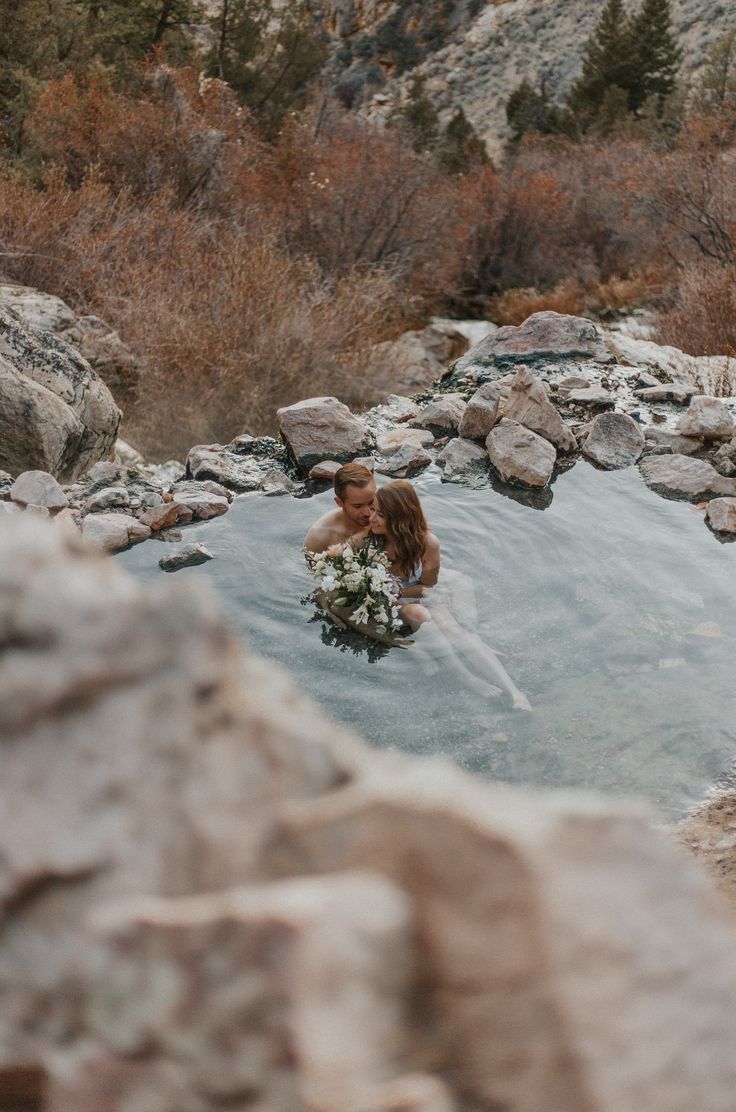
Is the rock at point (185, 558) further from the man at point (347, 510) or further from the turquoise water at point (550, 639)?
the man at point (347, 510)

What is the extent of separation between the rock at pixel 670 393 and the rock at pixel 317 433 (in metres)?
2.84

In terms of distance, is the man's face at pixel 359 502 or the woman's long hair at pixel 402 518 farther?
the man's face at pixel 359 502

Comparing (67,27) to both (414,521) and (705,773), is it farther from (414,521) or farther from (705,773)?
(705,773)

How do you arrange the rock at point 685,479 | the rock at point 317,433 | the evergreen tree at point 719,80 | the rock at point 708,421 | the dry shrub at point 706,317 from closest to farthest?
the rock at point 685,479 → the rock at point 317,433 → the rock at point 708,421 → the dry shrub at point 706,317 → the evergreen tree at point 719,80

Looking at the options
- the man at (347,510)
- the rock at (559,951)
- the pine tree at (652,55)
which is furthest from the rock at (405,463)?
the pine tree at (652,55)

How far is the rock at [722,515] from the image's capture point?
6.08 meters

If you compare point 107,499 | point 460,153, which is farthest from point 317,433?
point 460,153

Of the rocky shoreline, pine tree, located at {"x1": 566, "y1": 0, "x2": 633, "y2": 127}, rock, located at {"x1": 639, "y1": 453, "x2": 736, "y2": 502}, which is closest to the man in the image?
rock, located at {"x1": 639, "y1": 453, "x2": 736, "y2": 502}

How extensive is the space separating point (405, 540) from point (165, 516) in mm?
1774

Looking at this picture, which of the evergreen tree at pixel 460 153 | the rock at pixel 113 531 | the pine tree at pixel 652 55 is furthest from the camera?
the pine tree at pixel 652 55

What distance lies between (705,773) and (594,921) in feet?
11.5

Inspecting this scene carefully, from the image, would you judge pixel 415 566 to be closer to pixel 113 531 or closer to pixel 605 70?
pixel 113 531

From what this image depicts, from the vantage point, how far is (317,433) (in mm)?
6996

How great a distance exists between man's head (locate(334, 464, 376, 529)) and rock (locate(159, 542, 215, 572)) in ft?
3.14
